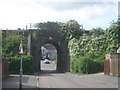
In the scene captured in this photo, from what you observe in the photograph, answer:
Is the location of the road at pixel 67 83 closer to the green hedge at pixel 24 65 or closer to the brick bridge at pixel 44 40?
the green hedge at pixel 24 65

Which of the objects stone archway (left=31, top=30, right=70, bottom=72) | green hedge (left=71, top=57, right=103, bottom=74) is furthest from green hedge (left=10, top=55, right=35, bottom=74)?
stone archway (left=31, top=30, right=70, bottom=72)

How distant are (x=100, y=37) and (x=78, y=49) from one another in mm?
4964

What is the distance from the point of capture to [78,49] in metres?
53.3

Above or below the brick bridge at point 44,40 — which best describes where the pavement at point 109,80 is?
below

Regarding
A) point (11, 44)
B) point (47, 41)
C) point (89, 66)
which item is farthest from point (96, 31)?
point (11, 44)

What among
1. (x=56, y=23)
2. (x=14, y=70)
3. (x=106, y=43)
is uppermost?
(x=56, y=23)

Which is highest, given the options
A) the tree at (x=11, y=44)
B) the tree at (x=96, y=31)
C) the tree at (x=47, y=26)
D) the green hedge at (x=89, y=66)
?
the tree at (x=47, y=26)

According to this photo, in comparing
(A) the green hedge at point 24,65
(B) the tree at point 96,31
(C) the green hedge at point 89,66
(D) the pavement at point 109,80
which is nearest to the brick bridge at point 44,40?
(B) the tree at point 96,31

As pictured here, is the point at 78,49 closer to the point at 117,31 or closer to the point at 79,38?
the point at 79,38

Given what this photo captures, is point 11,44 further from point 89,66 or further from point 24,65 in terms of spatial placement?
point 89,66

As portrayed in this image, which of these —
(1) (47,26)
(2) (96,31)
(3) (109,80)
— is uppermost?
(1) (47,26)

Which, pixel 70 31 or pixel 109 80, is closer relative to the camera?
pixel 109 80

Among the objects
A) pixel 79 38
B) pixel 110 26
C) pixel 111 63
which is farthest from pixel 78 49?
pixel 111 63

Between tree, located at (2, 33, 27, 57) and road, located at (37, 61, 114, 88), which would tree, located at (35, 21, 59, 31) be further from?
road, located at (37, 61, 114, 88)
